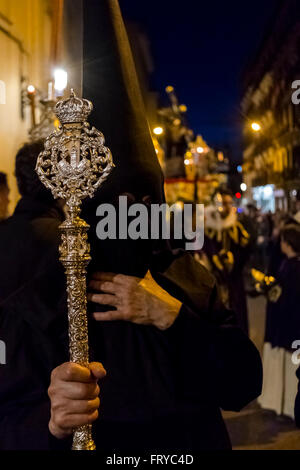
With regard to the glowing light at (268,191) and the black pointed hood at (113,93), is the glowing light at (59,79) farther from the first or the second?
the glowing light at (268,191)

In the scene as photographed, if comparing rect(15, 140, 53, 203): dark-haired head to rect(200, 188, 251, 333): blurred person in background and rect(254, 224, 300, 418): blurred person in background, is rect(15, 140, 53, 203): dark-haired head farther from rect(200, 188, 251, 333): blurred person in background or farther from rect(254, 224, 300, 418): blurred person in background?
rect(200, 188, 251, 333): blurred person in background

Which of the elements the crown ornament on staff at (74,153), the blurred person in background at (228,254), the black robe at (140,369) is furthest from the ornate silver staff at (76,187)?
the blurred person in background at (228,254)

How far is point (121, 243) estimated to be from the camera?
192 centimetres

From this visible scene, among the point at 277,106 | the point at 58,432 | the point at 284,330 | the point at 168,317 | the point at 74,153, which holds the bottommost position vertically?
the point at 284,330

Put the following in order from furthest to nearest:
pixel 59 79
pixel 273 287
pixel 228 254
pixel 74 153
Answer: pixel 228 254
pixel 273 287
pixel 59 79
pixel 74 153

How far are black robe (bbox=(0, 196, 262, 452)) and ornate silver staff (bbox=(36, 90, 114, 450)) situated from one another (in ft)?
0.87

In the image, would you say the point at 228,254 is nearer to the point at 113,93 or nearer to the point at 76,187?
the point at 113,93

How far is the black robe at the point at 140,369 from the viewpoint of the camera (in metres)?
1.95

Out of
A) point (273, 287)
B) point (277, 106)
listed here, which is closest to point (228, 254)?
point (273, 287)

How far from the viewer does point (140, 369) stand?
197cm

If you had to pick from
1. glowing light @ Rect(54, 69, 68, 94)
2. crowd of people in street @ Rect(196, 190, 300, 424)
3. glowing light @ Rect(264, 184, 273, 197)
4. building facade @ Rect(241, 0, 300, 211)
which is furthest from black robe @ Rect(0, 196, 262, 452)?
glowing light @ Rect(264, 184, 273, 197)

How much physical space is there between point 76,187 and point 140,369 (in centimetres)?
68

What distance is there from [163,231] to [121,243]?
222 mm

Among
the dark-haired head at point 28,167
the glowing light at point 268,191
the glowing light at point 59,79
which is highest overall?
the glowing light at point 268,191
